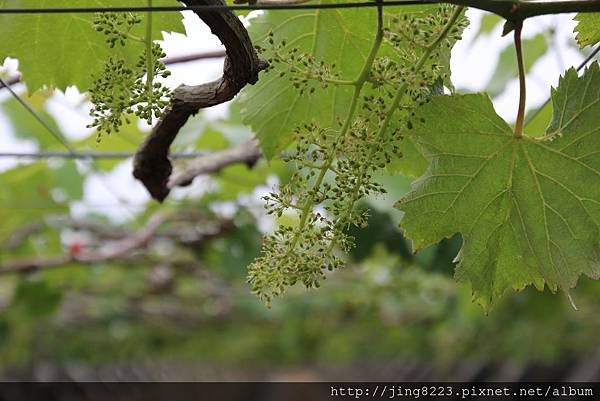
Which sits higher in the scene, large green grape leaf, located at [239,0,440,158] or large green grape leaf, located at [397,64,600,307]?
large green grape leaf, located at [239,0,440,158]

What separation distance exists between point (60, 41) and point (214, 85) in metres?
0.38

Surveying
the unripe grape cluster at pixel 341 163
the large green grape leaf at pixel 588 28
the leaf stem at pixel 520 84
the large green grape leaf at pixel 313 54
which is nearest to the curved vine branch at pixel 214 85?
the unripe grape cluster at pixel 341 163

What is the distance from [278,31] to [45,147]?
2665 millimetres

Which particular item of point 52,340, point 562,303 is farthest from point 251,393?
point 562,303

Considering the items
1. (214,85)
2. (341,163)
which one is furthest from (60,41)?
(341,163)

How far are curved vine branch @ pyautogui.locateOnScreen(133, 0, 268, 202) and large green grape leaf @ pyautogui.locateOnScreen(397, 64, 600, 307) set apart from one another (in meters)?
0.26

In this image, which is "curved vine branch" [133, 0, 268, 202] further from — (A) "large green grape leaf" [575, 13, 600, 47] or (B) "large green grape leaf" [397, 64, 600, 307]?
(A) "large green grape leaf" [575, 13, 600, 47]

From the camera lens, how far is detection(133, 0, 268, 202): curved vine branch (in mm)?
824

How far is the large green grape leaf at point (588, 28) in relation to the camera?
1027 mm

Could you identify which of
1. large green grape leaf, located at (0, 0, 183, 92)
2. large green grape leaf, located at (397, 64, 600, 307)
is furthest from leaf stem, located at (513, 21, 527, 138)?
large green grape leaf, located at (0, 0, 183, 92)

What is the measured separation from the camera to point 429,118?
1002 millimetres

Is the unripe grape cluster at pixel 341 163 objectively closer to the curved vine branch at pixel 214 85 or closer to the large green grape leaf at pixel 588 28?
the curved vine branch at pixel 214 85

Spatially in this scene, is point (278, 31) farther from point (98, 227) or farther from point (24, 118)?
point (98, 227)

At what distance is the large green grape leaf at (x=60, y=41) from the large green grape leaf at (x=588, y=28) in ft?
1.88
